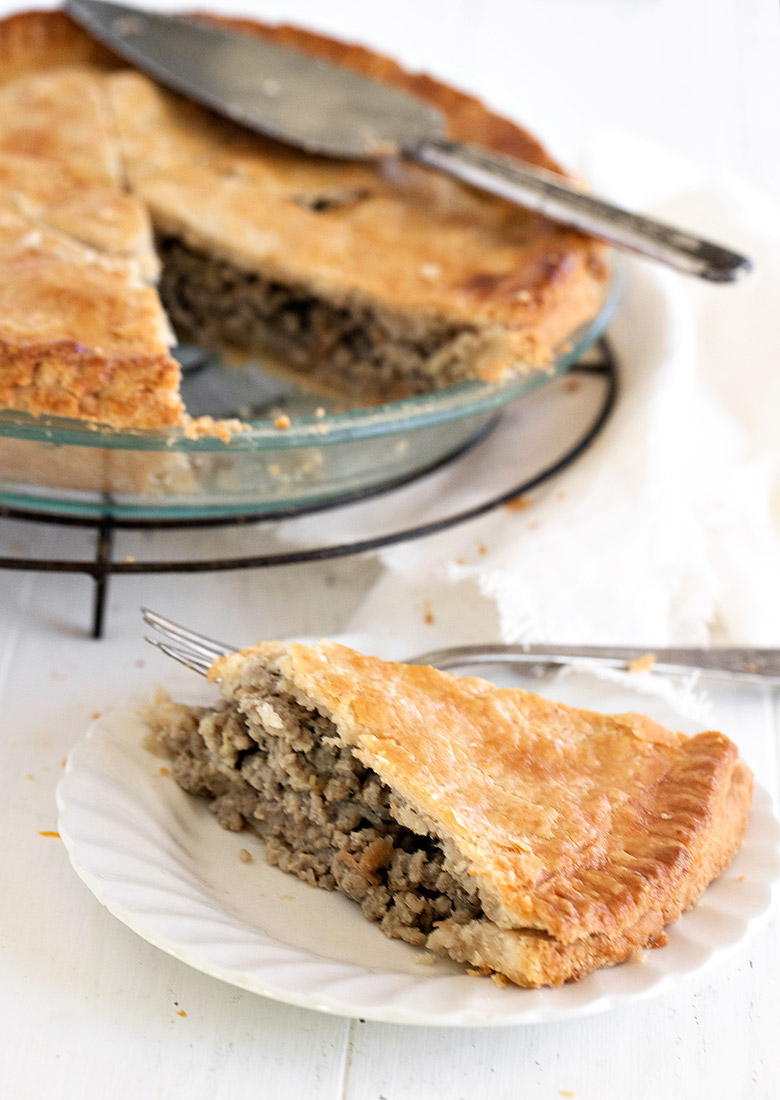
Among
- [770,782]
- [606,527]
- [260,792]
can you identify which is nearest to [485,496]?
[606,527]

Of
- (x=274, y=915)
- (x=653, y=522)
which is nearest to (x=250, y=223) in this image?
(x=653, y=522)

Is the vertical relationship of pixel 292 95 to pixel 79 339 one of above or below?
above

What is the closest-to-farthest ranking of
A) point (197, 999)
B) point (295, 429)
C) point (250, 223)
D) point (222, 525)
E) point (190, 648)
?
1. point (197, 999)
2. point (190, 648)
3. point (295, 429)
4. point (222, 525)
5. point (250, 223)

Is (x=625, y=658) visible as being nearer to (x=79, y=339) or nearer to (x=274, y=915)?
(x=274, y=915)

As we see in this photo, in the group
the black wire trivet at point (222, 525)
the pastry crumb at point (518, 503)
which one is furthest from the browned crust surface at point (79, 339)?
the pastry crumb at point (518, 503)

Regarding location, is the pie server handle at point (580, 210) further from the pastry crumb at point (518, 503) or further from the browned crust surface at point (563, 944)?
the browned crust surface at point (563, 944)

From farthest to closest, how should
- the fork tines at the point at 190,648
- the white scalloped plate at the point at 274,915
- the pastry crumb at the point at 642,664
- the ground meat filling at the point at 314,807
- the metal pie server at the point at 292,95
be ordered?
the metal pie server at the point at 292,95
the pastry crumb at the point at 642,664
the fork tines at the point at 190,648
the ground meat filling at the point at 314,807
the white scalloped plate at the point at 274,915
